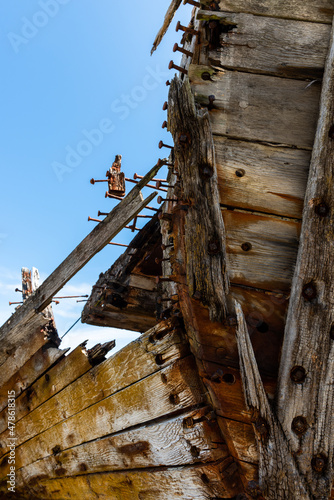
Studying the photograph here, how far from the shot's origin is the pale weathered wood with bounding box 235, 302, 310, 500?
2.29 meters

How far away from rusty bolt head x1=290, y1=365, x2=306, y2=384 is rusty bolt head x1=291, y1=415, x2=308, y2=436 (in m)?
0.19

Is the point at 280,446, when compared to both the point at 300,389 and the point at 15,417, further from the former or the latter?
the point at 15,417

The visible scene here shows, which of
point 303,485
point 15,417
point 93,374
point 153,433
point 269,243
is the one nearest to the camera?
point 303,485

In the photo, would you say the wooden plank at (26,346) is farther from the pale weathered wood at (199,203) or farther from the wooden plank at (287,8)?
the wooden plank at (287,8)

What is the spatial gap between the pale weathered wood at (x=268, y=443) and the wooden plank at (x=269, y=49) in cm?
153

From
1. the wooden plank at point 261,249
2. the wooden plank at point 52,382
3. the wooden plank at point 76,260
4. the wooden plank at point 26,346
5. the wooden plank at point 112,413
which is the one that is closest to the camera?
the wooden plank at point 261,249

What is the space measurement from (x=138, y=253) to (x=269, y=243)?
2132 mm

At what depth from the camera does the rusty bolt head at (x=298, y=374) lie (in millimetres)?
2377

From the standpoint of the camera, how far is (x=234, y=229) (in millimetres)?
2598

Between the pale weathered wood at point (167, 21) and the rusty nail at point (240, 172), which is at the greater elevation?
the pale weathered wood at point (167, 21)

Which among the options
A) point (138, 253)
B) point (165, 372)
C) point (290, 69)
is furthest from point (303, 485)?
point (138, 253)

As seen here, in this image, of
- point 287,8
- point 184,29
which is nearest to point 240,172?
point 184,29

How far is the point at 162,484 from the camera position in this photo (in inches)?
117

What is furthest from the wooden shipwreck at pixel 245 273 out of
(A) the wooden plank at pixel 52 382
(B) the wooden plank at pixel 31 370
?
(B) the wooden plank at pixel 31 370
